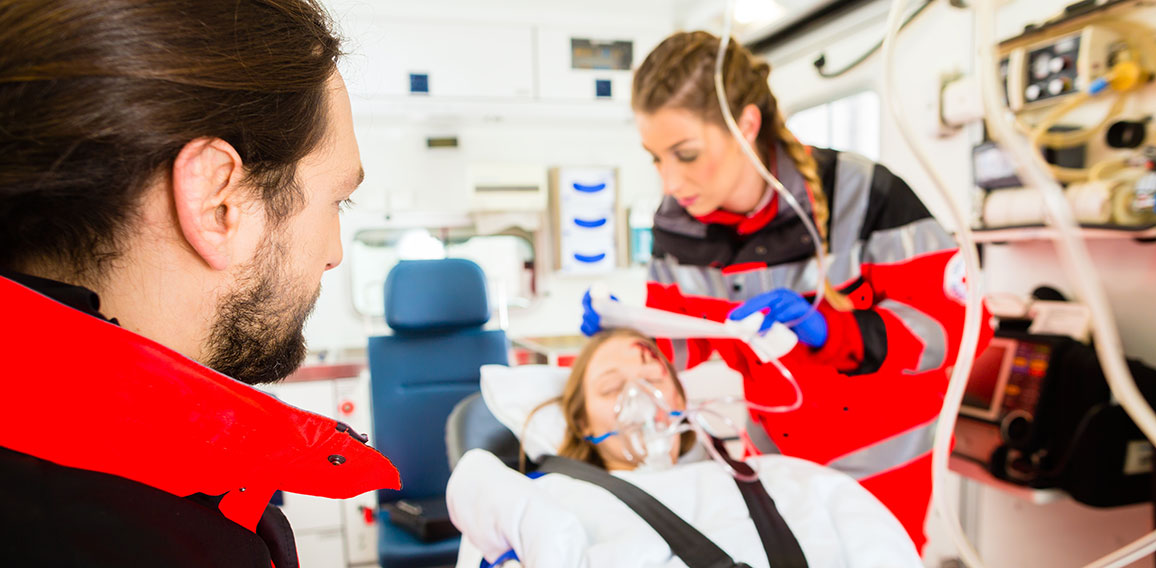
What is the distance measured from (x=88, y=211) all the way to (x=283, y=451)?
0.28 metres

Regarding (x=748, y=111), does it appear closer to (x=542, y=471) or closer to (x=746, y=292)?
(x=746, y=292)

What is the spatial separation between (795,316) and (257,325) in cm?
99

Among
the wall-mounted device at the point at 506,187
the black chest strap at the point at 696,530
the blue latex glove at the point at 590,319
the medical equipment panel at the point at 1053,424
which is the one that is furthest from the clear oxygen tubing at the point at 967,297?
the wall-mounted device at the point at 506,187

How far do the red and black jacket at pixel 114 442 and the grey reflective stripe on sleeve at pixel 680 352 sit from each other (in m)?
1.26

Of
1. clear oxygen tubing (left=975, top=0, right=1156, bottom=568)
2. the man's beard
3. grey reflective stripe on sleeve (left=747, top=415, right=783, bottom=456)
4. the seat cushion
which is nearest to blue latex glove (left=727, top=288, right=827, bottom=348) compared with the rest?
grey reflective stripe on sleeve (left=747, top=415, right=783, bottom=456)

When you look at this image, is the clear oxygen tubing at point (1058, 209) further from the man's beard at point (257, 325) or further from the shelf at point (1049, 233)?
the shelf at point (1049, 233)

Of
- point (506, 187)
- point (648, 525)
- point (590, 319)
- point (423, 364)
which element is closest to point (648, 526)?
point (648, 525)

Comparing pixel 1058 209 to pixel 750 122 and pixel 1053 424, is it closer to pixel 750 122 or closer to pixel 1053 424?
pixel 750 122

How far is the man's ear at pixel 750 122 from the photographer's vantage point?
4.83ft

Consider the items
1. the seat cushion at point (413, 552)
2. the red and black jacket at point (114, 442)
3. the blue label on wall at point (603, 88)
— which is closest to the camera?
the red and black jacket at point (114, 442)

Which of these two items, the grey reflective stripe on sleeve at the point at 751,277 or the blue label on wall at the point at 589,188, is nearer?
the grey reflective stripe on sleeve at the point at 751,277

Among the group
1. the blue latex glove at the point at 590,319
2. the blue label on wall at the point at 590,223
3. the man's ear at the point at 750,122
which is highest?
the man's ear at the point at 750,122

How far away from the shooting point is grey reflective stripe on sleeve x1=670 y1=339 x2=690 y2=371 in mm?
1805

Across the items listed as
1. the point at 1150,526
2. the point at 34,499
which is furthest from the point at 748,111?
the point at 1150,526
